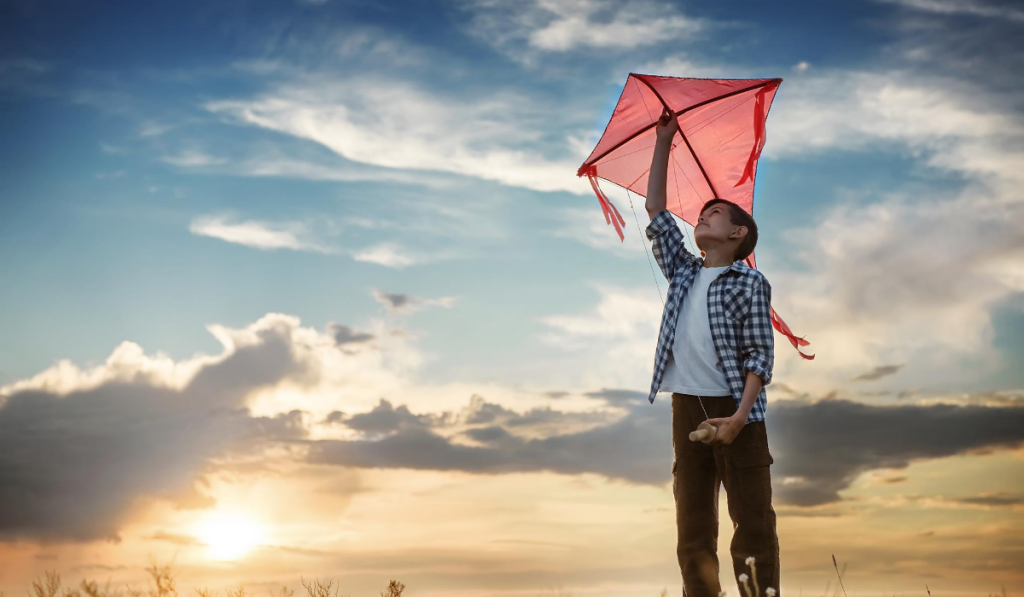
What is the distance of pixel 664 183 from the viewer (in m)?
5.14

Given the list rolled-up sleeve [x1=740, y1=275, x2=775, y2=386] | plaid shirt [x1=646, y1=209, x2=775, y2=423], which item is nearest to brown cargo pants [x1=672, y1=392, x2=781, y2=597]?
plaid shirt [x1=646, y1=209, x2=775, y2=423]

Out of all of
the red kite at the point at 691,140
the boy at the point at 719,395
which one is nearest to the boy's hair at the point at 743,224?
the boy at the point at 719,395

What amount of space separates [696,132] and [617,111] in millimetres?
629

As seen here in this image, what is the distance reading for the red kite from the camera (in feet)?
20.0

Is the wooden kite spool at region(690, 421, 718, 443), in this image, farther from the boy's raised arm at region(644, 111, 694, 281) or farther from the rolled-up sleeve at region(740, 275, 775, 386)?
the boy's raised arm at region(644, 111, 694, 281)

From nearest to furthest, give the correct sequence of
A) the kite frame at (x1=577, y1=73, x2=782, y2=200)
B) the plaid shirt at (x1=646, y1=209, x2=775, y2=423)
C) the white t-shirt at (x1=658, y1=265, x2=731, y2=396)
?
the plaid shirt at (x1=646, y1=209, x2=775, y2=423)
the white t-shirt at (x1=658, y1=265, x2=731, y2=396)
the kite frame at (x1=577, y1=73, x2=782, y2=200)

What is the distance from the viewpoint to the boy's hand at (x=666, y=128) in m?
5.26

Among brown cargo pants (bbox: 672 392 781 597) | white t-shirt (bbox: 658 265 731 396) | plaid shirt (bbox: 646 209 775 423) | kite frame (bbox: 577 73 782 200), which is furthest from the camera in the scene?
kite frame (bbox: 577 73 782 200)

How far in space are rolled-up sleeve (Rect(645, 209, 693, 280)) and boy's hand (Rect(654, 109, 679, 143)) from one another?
1.66 feet

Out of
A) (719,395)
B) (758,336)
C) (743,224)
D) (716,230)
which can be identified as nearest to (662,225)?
(716,230)

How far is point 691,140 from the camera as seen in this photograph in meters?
6.40

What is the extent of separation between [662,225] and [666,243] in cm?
12

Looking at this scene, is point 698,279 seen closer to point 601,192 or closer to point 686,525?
point 686,525

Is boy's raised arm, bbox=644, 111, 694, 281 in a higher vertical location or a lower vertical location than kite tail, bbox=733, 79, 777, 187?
lower
